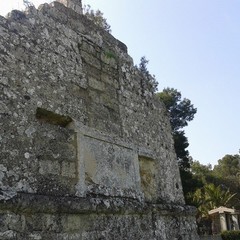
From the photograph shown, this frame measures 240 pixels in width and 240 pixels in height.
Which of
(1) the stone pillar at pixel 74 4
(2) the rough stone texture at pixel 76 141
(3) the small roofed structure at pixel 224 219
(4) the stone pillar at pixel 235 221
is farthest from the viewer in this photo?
(4) the stone pillar at pixel 235 221

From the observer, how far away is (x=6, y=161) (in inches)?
122

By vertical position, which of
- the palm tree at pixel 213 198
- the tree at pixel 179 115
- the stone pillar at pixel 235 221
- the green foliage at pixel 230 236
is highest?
the tree at pixel 179 115

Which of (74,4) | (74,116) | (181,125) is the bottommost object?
(74,116)

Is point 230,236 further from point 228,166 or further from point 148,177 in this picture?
point 228,166

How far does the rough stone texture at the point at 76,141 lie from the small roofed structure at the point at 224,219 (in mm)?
23077

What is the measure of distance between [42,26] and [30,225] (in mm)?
2294

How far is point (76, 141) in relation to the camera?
12.6 ft

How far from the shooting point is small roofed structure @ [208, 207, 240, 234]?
26663 mm

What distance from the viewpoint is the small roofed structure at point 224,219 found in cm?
2666

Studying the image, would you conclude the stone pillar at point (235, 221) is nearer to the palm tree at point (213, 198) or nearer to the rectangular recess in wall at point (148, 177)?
the palm tree at point (213, 198)

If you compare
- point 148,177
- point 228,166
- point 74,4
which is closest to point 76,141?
point 148,177

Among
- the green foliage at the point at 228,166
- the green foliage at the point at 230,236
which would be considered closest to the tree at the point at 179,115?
the green foliage at the point at 230,236

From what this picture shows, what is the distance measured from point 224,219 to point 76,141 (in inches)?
1011

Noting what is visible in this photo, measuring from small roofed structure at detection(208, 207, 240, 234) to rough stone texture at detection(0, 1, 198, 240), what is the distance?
75.7ft
